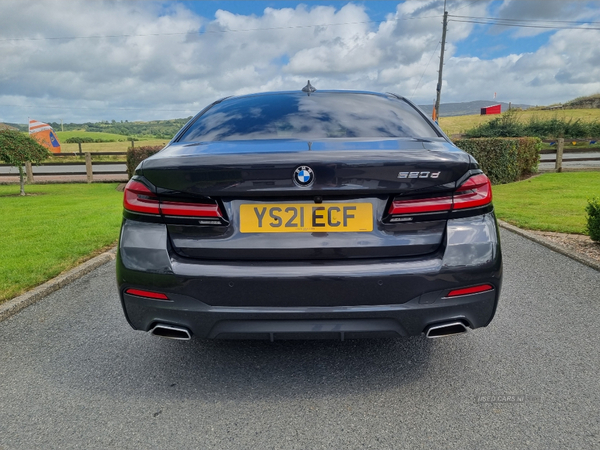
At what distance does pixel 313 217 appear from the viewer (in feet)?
6.63

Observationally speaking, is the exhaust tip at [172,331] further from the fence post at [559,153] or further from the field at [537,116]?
the field at [537,116]

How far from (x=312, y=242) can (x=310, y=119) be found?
108cm

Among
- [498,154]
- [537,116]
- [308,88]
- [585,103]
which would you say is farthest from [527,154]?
Result: [585,103]

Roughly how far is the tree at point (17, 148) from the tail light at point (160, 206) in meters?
12.5

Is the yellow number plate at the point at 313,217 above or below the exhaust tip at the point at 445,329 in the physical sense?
above

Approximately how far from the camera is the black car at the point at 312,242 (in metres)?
2.01

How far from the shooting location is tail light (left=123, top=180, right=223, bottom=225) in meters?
2.06

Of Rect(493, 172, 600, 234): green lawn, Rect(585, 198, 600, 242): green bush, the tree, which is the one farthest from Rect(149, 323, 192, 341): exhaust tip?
the tree

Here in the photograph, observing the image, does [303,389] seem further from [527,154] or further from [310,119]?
[527,154]

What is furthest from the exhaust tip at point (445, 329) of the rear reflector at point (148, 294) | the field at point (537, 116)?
the field at point (537, 116)

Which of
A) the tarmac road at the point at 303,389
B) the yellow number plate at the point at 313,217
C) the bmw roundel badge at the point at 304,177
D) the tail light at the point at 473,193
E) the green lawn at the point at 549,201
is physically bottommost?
the green lawn at the point at 549,201

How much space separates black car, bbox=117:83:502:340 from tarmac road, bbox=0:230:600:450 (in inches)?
15.2

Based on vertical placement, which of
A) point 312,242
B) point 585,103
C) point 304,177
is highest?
point 585,103

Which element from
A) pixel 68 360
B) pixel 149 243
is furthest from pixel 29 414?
pixel 149 243
